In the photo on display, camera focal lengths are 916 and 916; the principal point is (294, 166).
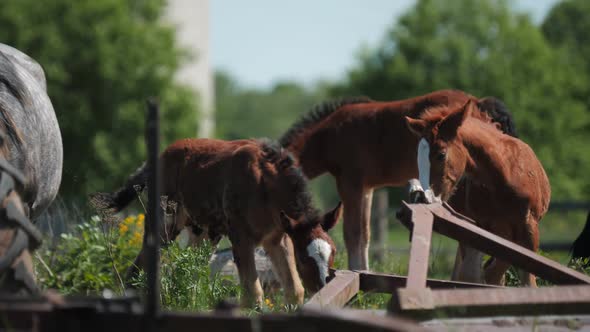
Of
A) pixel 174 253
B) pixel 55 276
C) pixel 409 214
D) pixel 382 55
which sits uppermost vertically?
pixel 382 55

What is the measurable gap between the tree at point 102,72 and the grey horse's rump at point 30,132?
25132 millimetres

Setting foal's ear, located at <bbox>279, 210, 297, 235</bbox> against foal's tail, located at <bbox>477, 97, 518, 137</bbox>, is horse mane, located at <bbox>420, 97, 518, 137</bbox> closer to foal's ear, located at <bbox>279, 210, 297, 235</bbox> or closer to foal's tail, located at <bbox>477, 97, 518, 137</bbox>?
foal's tail, located at <bbox>477, 97, 518, 137</bbox>

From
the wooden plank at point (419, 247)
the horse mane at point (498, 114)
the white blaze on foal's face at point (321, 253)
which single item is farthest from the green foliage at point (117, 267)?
the horse mane at point (498, 114)

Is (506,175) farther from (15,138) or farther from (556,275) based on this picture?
(15,138)

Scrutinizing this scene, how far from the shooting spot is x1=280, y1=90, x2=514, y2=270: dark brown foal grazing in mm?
9547

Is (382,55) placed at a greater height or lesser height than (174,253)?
greater

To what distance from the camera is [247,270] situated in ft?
23.8

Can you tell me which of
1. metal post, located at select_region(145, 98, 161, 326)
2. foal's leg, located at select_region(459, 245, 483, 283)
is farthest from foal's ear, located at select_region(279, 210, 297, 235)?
metal post, located at select_region(145, 98, 161, 326)

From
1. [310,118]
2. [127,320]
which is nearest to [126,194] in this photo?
[310,118]

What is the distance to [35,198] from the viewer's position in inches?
263

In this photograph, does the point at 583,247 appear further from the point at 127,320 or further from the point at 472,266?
the point at 127,320

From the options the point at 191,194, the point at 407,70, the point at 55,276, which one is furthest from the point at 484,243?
the point at 407,70

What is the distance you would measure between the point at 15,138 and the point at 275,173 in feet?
7.04

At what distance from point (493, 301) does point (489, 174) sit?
300 centimetres
